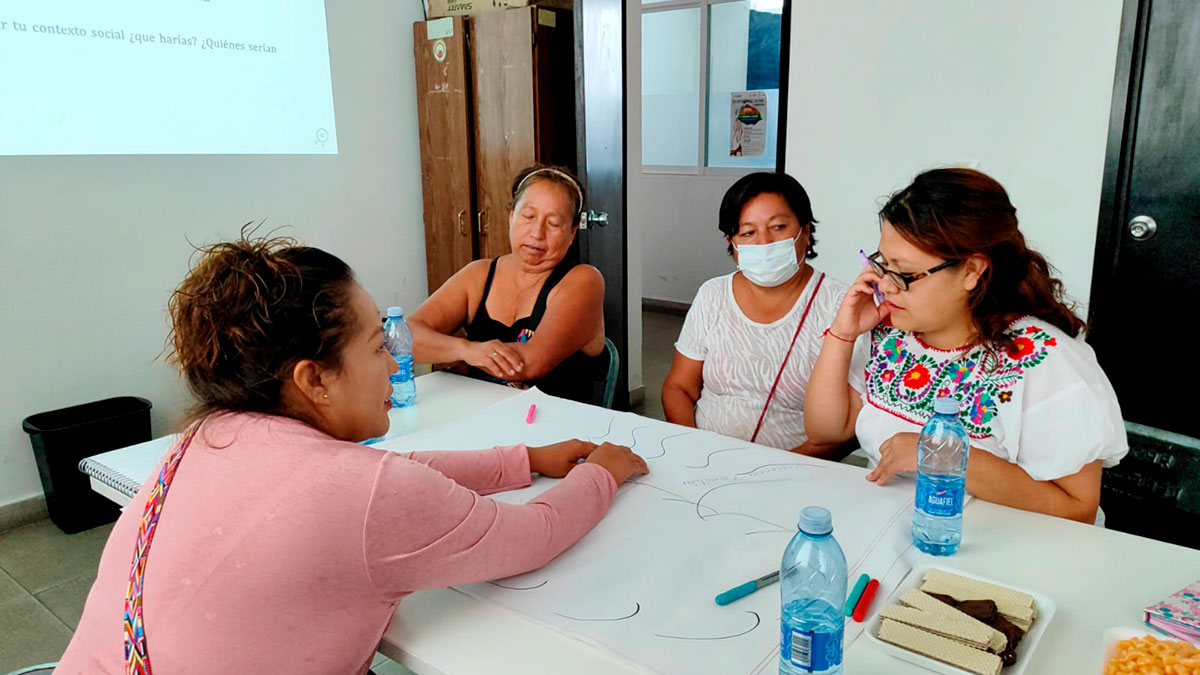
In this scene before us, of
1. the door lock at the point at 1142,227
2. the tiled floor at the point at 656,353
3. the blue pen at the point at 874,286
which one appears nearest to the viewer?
the blue pen at the point at 874,286

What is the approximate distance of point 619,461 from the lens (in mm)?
1342

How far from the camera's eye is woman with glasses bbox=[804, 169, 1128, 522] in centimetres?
126

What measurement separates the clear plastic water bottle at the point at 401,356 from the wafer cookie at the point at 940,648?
117cm

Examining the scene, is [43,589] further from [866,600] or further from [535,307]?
[866,600]

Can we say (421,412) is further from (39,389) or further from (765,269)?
(39,389)

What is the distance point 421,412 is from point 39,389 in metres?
1.96

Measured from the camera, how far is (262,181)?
3.40 meters

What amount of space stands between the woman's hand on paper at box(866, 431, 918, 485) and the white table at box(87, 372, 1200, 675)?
119 millimetres

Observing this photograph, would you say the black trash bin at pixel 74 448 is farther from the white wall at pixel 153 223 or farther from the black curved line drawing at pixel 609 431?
the black curved line drawing at pixel 609 431

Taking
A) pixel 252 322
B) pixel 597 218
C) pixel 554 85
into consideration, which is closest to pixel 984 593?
pixel 252 322

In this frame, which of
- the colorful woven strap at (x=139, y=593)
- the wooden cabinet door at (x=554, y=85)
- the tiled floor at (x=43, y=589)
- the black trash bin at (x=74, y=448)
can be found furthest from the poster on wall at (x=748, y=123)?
the colorful woven strap at (x=139, y=593)

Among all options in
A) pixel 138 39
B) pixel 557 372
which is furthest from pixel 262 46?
pixel 557 372

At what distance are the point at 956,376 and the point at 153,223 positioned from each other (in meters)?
2.98

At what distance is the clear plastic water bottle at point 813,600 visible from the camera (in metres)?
0.79
